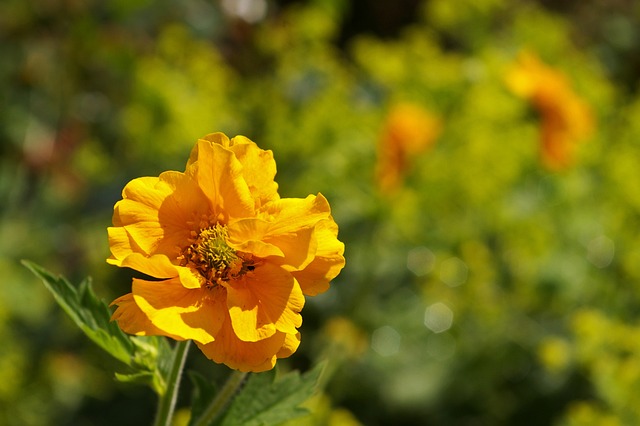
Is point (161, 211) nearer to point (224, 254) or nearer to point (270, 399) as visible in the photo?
point (224, 254)

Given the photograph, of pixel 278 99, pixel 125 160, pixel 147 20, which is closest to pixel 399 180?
pixel 278 99

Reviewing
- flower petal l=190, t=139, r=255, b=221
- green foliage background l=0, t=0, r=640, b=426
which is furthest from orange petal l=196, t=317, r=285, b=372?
green foliage background l=0, t=0, r=640, b=426

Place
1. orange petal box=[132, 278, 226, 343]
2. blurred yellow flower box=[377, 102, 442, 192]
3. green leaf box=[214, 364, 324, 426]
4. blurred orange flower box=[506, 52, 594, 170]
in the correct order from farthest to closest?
blurred orange flower box=[506, 52, 594, 170] < blurred yellow flower box=[377, 102, 442, 192] < green leaf box=[214, 364, 324, 426] < orange petal box=[132, 278, 226, 343]

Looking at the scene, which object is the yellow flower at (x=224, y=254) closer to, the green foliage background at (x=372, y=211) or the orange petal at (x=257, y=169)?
the orange petal at (x=257, y=169)

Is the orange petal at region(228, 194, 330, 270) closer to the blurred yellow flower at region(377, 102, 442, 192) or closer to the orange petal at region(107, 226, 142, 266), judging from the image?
the orange petal at region(107, 226, 142, 266)

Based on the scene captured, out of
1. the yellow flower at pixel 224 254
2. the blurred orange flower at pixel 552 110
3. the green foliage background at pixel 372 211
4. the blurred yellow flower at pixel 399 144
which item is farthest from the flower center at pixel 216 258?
the blurred orange flower at pixel 552 110

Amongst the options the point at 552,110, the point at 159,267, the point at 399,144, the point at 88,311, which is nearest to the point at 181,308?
the point at 159,267
